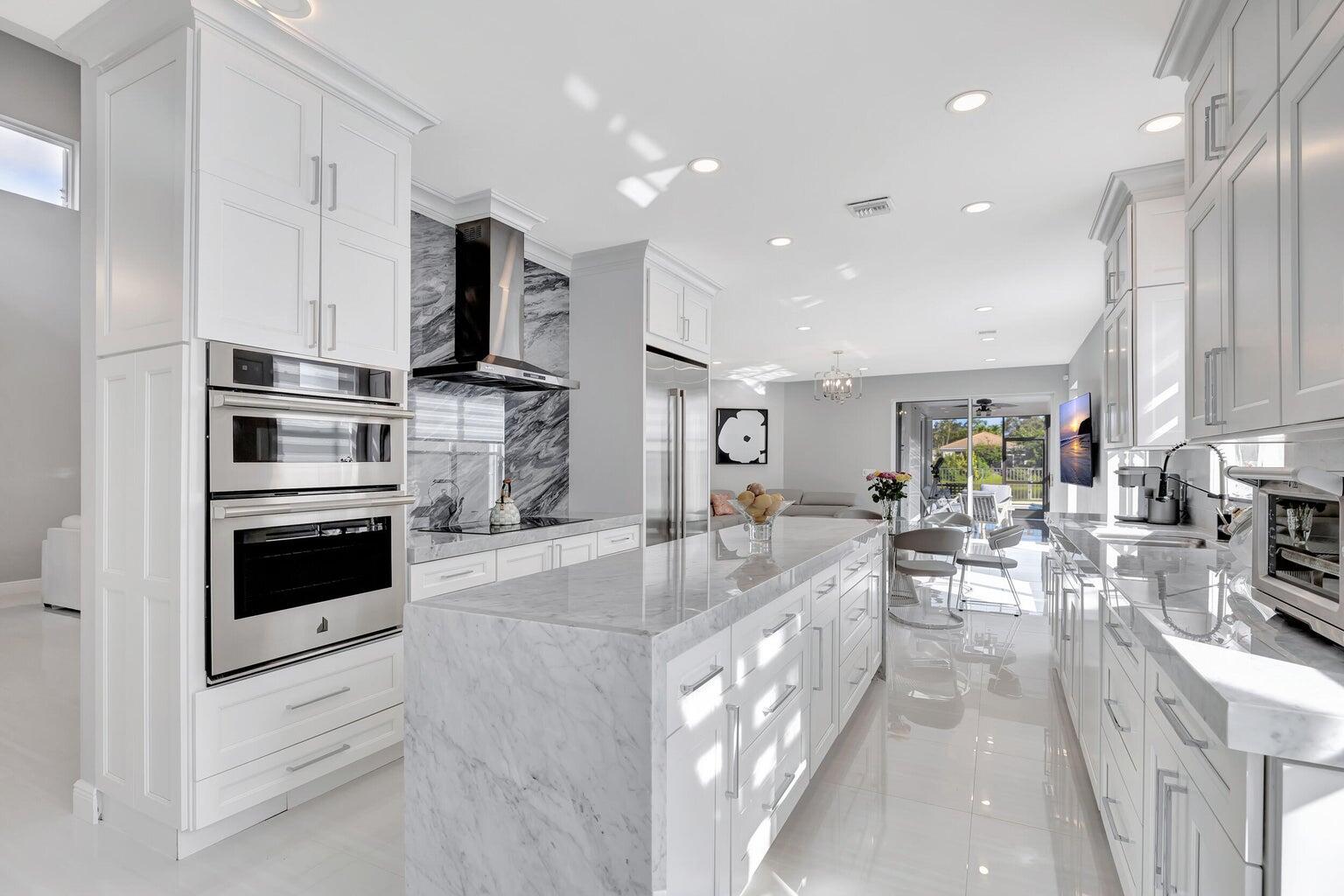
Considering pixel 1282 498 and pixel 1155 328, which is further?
pixel 1155 328

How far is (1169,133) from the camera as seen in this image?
2771 mm

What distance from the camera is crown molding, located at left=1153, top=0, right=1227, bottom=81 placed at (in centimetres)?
189

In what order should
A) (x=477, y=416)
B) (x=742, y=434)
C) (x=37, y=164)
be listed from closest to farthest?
1. (x=477, y=416)
2. (x=37, y=164)
3. (x=742, y=434)

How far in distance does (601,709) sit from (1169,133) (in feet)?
10.7

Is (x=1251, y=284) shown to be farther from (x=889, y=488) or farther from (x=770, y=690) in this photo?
(x=889, y=488)

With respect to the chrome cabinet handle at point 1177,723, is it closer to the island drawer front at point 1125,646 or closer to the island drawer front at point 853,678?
the island drawer front at point 1125,646

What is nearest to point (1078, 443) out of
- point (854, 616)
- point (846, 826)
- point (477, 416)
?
point (854, 616)

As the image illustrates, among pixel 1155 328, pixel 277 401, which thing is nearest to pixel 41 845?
pixel 277 401

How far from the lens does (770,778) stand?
6.31ft

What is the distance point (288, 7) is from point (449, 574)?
2.12 metres

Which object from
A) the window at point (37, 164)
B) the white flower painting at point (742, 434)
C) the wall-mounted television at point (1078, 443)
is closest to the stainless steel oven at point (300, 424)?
the window at point (37, 164)

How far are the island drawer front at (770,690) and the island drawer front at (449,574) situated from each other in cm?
133

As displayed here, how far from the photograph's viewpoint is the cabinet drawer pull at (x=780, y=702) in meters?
Result: 1.90

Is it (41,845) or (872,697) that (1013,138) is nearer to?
(872,697)
